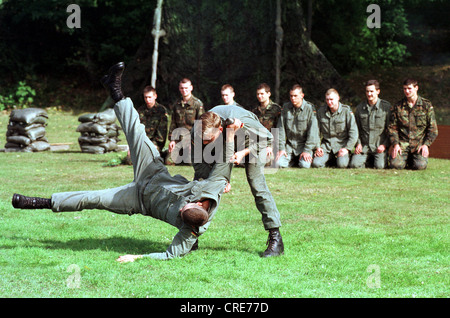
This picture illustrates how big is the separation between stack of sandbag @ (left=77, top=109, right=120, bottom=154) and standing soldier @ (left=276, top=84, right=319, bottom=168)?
14.9 ft

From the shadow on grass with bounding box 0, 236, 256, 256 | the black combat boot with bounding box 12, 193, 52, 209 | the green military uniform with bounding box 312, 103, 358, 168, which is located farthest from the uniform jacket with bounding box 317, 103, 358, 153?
the black combat boot with bounding box 12, 193, 52, 209

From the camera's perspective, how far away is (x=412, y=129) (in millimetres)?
11695

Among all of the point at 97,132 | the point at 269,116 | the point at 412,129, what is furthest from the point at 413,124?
the point at 97,132

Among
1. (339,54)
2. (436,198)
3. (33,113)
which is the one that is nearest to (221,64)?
(339,54)

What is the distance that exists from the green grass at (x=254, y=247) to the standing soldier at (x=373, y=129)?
1.86 m

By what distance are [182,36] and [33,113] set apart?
7783 mm

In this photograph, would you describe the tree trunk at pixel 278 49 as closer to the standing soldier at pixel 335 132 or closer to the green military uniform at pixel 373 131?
the standing soldier at pixel 335 132

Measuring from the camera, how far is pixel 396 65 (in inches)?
1079

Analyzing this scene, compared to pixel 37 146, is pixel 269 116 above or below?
above

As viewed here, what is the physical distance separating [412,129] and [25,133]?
29.1 feet

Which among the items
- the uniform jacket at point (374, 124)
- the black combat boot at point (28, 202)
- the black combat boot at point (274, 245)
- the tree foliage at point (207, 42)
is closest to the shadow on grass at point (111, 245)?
the black combat boot at point (274, 245)

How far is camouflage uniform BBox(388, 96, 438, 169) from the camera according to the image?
11.5 m

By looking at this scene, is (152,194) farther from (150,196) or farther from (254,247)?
(254,247)

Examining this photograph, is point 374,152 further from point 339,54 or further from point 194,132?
point 339,54
